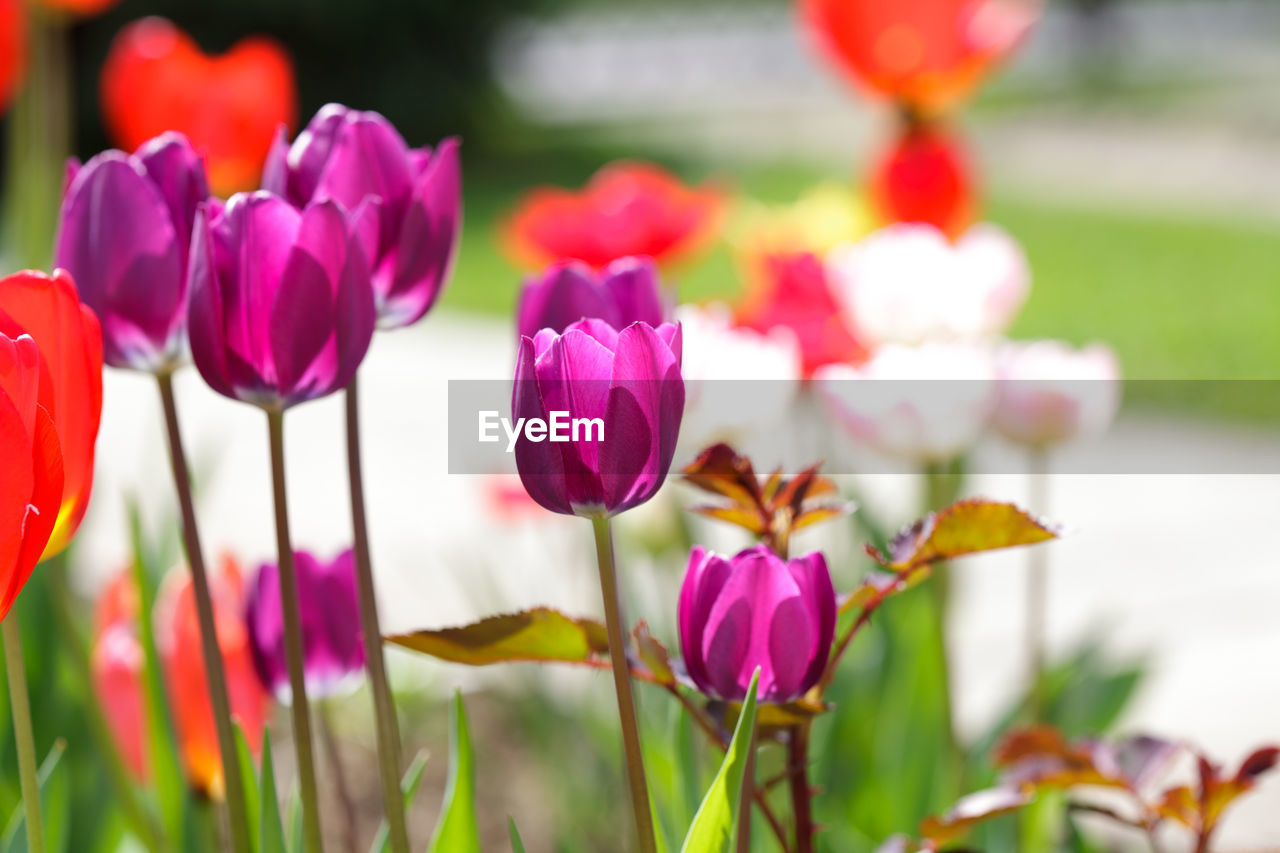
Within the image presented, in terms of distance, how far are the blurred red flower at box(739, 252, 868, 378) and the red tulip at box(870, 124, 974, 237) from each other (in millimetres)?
142

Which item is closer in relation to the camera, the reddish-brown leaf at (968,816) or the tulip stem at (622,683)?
the tulip stem at (622,683)

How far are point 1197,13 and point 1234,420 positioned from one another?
17.9 metres

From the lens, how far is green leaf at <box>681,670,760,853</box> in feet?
1.76

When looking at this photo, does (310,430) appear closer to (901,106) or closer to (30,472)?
(901,106)

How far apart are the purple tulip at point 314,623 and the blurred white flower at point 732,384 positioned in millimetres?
237

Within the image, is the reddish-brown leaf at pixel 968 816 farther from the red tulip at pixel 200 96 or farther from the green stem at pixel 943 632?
the red tulip at pixel 200 96

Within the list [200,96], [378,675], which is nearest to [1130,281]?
[200,96]

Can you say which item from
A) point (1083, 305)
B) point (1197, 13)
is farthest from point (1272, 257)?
point (1197, 13)

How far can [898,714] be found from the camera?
136 centimetres

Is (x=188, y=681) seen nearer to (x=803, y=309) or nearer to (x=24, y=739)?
(x=24, y=739)

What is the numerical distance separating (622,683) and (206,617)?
216mm

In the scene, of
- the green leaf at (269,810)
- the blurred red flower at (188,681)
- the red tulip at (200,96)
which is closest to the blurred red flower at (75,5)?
the red tulip at (200,96)

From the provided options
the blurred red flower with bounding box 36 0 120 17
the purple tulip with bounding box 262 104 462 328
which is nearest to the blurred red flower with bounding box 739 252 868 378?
the purple tulip with bounding box 262 104 462 328

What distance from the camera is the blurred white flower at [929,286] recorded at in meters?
1.20
